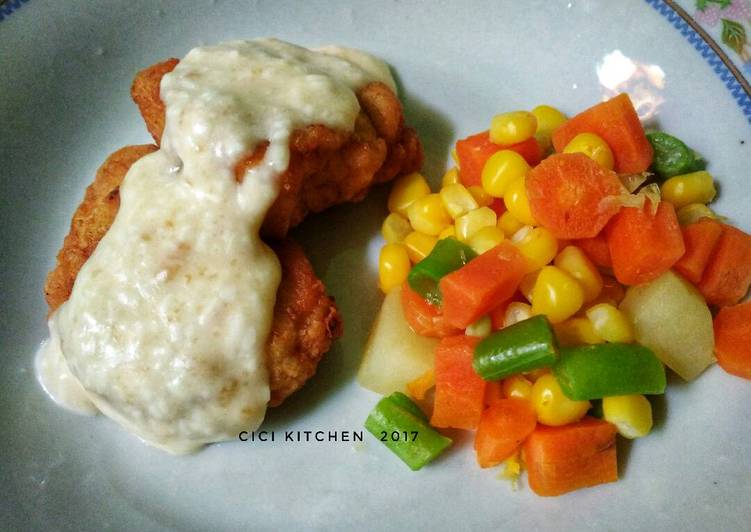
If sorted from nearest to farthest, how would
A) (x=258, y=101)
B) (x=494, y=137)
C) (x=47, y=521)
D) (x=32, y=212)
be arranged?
1. (x=47, y=521)
2. (x=258, y=101)
3. (x=494, y=137)
4. (x=32, y=212)

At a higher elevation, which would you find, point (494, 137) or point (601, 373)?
point (494, 137)

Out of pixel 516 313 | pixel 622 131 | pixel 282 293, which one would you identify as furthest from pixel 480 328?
pixel 622 131

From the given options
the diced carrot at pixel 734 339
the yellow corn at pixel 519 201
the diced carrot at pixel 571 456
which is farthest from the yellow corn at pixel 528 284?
the diced carrot at pixel 734 339

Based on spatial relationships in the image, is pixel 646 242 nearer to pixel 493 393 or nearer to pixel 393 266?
pixel 493 393

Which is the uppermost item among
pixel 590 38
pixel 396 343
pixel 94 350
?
pixel 590 38

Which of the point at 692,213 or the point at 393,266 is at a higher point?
the point at 692,213

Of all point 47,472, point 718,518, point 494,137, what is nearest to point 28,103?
point 47,472

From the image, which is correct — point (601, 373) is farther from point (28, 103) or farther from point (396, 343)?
point (28, 103)
